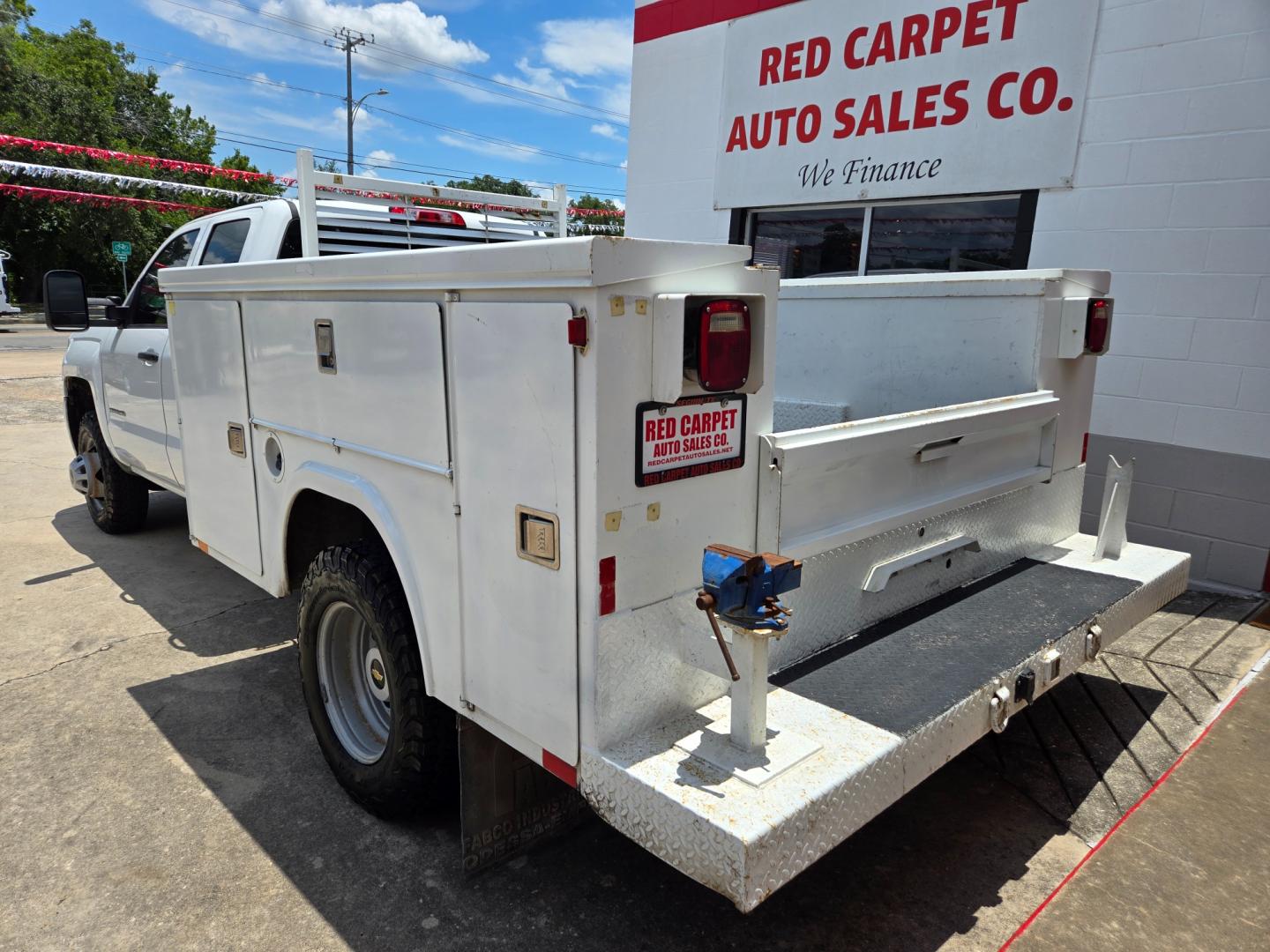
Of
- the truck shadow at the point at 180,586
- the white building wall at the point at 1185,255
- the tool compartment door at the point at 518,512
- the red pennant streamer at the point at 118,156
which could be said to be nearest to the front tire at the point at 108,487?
the truck shadow at the point at 180,586

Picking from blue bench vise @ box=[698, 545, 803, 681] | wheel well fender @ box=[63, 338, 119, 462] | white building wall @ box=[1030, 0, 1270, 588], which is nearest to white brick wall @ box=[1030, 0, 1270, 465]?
white building wall @ box=[1030, 0, 1270, 588]

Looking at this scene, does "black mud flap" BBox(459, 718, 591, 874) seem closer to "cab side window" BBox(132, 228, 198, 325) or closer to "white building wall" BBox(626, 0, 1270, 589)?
"cab side window" BBox(132, 228, 198, 325)

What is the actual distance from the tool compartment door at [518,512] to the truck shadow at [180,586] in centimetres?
268

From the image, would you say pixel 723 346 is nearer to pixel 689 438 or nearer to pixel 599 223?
pixel 689 438

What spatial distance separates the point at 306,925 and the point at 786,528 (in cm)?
173

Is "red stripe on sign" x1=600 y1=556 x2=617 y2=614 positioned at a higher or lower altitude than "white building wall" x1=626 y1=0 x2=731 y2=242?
lower

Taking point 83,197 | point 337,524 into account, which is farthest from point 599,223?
point 337,524

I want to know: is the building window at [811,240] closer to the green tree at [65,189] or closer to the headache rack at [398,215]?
the headache rack at [398,215]

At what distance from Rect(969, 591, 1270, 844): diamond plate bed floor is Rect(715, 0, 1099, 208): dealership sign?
114 inches

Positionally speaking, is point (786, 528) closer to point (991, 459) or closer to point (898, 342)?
point (991, 459)

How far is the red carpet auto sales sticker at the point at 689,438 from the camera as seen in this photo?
75.4 inches

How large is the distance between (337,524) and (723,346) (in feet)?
6.19

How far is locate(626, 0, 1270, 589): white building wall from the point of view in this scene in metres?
4.83

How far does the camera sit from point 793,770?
1.86m
